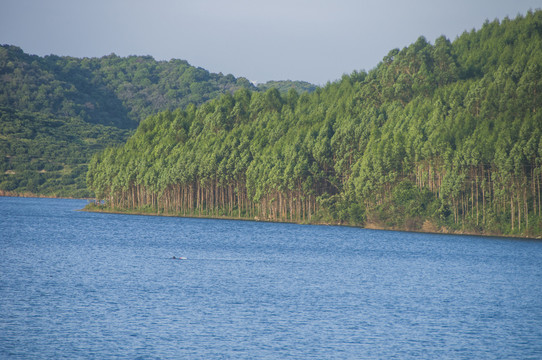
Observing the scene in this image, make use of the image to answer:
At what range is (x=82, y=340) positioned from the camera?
32.5 meters

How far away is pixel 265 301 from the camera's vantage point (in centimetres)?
4388

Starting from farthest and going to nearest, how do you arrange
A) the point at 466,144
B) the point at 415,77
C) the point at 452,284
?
the point at 415,77, the point at 466,144, the point at 452,284

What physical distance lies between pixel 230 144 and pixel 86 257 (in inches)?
3230

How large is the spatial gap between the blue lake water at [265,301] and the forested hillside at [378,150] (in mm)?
17346

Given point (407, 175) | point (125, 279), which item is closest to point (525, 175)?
point (407, 175)

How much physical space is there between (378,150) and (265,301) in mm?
68202

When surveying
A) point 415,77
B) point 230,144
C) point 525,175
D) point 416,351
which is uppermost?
point 415,77

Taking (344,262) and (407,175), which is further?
(407,175)

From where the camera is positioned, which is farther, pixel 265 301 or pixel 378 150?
pixel 378 150

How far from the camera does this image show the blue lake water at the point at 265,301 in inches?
1291

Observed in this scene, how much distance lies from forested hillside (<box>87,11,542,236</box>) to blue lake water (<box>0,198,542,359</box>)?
1735 centimetres

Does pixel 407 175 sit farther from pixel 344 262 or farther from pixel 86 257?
pixel 86 257

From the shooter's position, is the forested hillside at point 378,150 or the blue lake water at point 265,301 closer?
the blue lake water at point 265,301

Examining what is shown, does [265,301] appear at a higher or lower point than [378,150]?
lower
